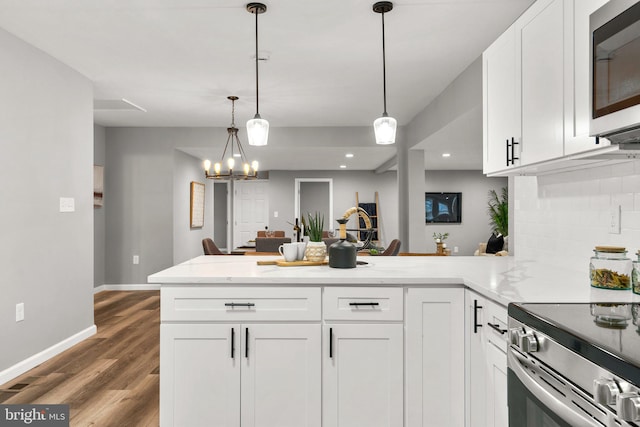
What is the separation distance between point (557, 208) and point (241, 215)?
903 centimetres

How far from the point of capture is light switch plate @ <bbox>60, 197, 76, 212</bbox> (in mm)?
3504

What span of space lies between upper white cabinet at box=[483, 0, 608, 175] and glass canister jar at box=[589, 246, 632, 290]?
0.41m

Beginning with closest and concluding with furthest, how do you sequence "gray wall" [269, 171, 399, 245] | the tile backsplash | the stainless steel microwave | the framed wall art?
the stainless steel microwave, the tile backsplash, the framed wall art, "gray wall" [269, 171, 399, 245]

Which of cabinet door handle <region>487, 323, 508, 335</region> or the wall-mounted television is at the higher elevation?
the wall-mounted television

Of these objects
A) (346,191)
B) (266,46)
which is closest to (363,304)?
(266,46)

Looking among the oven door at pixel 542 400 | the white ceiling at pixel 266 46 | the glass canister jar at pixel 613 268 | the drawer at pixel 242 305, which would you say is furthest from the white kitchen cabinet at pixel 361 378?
the white ceiling at pixel 266 46

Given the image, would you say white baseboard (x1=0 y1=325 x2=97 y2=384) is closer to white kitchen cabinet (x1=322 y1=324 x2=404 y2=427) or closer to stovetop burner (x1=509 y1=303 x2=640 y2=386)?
white kitchen cabinet (x1=322 y1=324 x2=404 y2=427)

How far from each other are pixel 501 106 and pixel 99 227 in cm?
564

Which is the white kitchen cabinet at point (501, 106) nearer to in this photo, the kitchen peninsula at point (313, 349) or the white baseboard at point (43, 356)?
the kitchen peninsula at point (313, 349)

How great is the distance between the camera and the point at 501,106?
2.15 meters

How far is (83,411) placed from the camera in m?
2.41

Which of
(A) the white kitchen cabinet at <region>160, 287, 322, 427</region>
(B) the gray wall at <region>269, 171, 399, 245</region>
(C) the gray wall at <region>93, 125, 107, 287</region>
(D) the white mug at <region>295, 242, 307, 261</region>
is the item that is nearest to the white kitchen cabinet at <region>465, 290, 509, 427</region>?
(A) the white kitchen cabinet at <region>160, 287, 322, 427</region>

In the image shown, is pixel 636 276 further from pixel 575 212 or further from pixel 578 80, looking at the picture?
pixel 578 80

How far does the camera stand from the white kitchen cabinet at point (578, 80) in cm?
150
